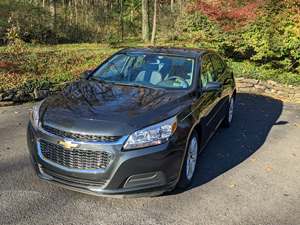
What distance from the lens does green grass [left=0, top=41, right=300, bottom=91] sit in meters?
8.85

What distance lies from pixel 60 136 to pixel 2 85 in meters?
5.29

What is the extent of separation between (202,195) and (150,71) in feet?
5.98

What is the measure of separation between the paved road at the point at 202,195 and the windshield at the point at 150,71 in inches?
49.8

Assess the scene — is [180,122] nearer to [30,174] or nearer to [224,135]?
[30,174]

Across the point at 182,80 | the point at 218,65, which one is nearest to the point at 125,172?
the point at 182,80

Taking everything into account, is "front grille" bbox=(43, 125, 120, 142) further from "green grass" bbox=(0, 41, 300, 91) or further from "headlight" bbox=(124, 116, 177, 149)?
"green grass" bbox=(0, 41, 300, 91)

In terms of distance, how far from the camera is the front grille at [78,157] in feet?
12.1

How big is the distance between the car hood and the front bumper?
17 cm

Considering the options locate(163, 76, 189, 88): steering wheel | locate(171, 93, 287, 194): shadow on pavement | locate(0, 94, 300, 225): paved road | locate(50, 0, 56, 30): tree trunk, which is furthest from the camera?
locate(50, 0, 56, 30): tree trunk

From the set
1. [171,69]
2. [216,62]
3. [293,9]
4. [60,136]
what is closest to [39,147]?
[60,136]

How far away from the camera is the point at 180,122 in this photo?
13.5ft

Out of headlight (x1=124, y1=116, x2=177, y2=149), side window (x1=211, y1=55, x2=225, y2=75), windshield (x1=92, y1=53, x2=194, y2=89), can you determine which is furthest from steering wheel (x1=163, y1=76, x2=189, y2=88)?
side window (x1=211, y1=55, x2=225, y2=75)

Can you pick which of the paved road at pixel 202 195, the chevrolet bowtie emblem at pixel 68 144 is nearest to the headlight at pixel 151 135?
the chevrolet bowtie emblem at pixel 68 144

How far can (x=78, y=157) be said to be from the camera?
3.75 metres
